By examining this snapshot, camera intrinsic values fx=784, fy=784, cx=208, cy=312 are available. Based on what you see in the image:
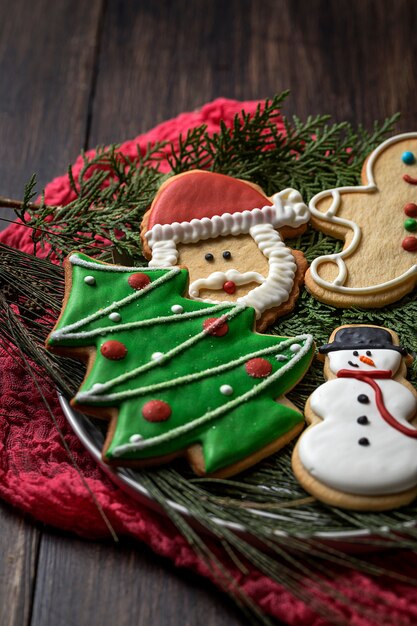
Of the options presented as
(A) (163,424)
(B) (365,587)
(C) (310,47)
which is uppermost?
(C) (310,47)

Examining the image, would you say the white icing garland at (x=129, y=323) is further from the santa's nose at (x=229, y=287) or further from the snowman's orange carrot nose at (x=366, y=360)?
the snowman's orange carrot nose at (x=366, y=360)

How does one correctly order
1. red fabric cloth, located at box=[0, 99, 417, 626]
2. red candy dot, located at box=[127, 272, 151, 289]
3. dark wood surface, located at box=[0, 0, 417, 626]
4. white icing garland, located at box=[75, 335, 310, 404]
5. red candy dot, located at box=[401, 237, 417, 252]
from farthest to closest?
dark wood surface, located at box=[0, 0, 417, 626]
red candy dot, located at box=[401, 237, 417, 252]
red candy dot, located at box=[127, 272, 151, 289]
white icing garland, located at box=[75, 335, 310, 404]
red fabric cloth, located at box=[0, 99, 417, 626]

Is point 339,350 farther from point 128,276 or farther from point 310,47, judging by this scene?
point 310,47

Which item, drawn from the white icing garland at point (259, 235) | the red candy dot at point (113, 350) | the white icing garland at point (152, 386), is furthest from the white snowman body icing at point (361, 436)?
the red candy dot at point (113, 350)

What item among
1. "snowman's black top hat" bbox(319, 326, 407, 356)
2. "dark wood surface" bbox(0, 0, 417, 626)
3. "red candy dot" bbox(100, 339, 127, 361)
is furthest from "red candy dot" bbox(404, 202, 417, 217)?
"red candy dot" bbox(100, 339, 127, 361)

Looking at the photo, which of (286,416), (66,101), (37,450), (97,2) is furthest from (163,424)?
(97,2)

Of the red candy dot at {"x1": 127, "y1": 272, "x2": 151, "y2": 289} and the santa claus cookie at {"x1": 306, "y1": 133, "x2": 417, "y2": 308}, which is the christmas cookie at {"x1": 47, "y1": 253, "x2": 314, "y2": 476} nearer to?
the red candy dot at {"x1": 127, "y1": 272, "x2": 151, "y2": 289}
